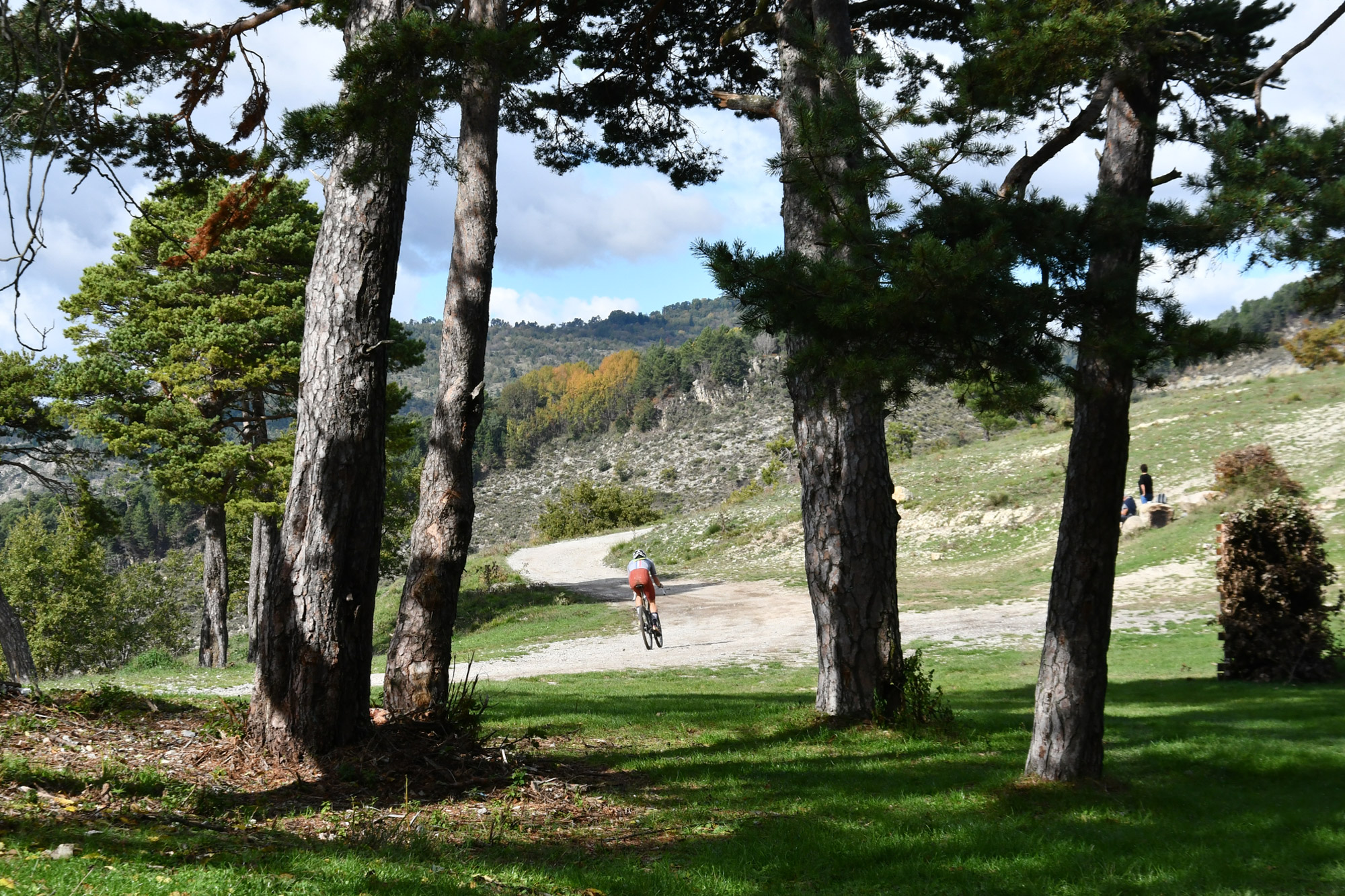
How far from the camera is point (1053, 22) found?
188 inches

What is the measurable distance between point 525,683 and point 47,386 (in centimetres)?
1382

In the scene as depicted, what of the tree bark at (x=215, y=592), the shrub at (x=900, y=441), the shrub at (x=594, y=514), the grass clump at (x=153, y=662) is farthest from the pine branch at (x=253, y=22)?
the shrub at (x=594, y=514)

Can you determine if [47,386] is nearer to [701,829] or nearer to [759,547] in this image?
[701,829]

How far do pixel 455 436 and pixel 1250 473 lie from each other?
1894 cm

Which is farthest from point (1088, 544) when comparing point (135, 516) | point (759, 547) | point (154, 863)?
point (135, 516)

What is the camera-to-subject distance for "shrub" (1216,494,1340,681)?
935cm

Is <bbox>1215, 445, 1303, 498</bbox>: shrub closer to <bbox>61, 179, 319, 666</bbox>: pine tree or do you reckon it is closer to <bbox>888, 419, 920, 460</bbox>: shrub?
<bbox>61, 179, 319, 666</bbox>: pine tree

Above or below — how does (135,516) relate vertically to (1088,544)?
above

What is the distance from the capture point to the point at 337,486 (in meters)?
5.44

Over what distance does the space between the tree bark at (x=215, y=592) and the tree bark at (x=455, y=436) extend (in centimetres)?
1459

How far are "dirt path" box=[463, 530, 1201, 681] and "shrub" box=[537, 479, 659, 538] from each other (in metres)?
26.5

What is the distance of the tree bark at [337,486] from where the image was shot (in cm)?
530

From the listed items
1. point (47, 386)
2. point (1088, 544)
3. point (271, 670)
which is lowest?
point (271, 670)

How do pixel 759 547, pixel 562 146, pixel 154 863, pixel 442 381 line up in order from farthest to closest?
1. pixel 759 547
2. pixel 562 146
3. pixel 442 381
4. pixel 154 863
